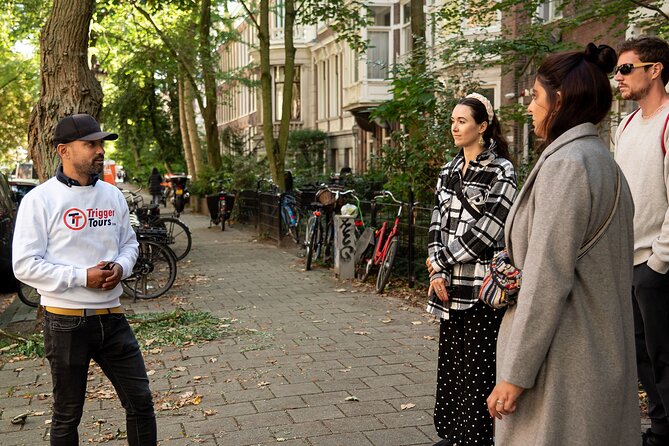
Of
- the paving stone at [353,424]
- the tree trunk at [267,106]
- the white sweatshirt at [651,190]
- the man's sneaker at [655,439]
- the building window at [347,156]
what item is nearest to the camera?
the white sweatshirt at [651,190]

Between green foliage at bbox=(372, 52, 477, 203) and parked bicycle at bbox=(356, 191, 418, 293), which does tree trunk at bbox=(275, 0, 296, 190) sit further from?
green foliage at bbox=(372, 52, 477, 203)

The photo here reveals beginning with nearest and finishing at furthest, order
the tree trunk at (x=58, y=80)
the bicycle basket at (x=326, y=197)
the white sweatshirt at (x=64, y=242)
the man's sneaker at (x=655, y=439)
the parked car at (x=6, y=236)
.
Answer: the white sweatshirt at (x=64, y=242), the man's sneaker at (x=655, y=439), the tree trunk at (x=58, y=80), the parked car at (x=6, y=236), the bicycle basket at (x=326, y=197)

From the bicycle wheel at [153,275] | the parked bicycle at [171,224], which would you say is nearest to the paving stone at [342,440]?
the bicycle wheel at [153,275]

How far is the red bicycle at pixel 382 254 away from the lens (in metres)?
10.2

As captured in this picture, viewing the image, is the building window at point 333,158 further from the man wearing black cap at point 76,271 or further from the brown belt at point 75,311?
the brown belt at point 75,311

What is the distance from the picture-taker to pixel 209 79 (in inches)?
1050

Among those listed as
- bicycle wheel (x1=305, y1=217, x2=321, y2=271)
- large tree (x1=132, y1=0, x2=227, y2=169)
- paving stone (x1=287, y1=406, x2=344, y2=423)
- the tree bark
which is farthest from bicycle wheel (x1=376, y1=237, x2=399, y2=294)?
the tree bark

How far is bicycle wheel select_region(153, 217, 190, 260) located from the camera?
14016mm

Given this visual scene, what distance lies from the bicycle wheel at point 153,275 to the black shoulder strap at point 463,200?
22.1ft

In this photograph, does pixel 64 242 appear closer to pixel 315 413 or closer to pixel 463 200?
pixel 463 200

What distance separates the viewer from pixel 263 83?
62.7ft

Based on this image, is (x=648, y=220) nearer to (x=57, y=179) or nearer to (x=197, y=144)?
(x=57, y=179)

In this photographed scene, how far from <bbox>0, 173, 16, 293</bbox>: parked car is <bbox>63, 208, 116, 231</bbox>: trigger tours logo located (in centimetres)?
776

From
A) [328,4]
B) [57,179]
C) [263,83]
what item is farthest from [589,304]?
[328,4]
